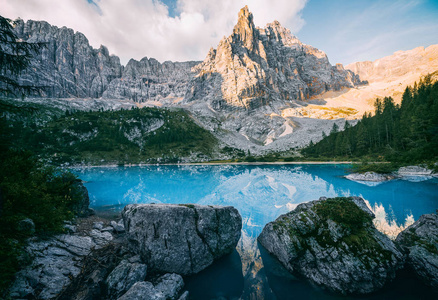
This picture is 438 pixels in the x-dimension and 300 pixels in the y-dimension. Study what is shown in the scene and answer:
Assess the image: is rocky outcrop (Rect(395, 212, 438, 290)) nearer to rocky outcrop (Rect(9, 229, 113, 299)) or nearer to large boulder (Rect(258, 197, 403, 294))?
large boulder (Rect(258, 197, 403, 294))

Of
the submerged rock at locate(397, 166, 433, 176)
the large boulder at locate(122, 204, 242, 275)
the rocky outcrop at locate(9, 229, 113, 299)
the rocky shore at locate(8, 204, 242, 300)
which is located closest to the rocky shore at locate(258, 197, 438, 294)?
the rocky shore at locate(8, 204, 242, 300)

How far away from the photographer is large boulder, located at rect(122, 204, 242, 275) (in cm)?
974

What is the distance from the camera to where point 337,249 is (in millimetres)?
9172

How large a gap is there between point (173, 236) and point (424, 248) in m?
13.0

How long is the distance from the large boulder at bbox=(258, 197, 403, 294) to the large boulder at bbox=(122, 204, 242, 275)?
4.53 m

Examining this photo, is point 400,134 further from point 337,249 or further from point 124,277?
point 124,277

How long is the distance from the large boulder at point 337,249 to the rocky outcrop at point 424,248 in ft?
2.83

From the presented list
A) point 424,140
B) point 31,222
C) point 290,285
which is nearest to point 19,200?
point 31,222

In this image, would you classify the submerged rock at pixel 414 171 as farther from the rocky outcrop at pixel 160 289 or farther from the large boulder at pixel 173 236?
the rocky outcrop at pixel 160 289

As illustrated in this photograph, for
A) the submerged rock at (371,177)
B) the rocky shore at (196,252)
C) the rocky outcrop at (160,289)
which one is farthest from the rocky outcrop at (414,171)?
the rocky outcrop at (160,289)

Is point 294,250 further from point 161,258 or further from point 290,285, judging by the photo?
point 161,258

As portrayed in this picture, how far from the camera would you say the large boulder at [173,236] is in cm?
974

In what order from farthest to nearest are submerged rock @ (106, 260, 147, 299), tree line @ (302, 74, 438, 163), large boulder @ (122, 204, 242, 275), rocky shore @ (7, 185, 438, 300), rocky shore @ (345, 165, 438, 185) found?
tree line @ (302, 74, 438, 163) → rocky shore @ (345, 165, 438, 185) → large boulder @ (122, 204, 242, 275) → submerged rock @ (106, 260, 147, 299) → rocky shore @ (7, 185, 438, 300)

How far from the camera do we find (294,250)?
32.7 feet
